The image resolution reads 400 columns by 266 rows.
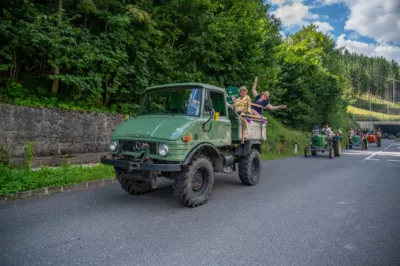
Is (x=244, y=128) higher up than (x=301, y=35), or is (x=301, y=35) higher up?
(x=301, y=35)

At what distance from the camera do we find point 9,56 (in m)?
8.60

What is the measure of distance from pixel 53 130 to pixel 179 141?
5.88 m

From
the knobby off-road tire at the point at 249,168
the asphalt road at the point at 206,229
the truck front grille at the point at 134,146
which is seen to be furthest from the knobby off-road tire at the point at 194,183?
the knobby off-road tire at the point at 249,168

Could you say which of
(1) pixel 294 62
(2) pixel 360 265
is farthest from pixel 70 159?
(1) pixel 294 62

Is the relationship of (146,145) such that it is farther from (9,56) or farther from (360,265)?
(9,56)

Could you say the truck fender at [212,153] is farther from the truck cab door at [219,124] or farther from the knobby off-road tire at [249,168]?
the knobby off-road tire at [249,168]

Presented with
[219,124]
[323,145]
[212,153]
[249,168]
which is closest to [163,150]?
[212,153]

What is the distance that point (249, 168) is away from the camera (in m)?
7.35

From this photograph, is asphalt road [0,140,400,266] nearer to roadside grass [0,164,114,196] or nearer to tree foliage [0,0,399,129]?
roadside grass [0,164,114,196]

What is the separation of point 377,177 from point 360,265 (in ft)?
24.3

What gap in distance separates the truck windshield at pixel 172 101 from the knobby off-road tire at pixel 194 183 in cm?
104

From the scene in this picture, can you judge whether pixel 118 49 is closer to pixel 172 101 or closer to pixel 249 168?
pixel 172 101

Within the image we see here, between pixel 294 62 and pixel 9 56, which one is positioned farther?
pixel 294 62

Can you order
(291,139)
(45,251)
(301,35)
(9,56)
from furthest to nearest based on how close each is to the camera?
(301,35)
(291,139)
(9,56)
(45,251)
